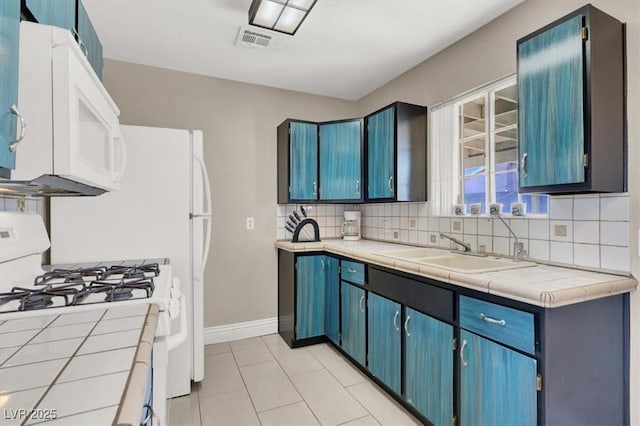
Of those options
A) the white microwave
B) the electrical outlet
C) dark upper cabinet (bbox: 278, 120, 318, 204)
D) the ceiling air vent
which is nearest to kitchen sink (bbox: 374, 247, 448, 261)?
the electrical outlet

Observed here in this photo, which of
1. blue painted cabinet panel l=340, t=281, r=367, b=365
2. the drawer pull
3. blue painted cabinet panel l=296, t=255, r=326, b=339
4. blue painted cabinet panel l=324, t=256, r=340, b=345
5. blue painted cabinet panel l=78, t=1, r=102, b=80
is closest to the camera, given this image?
the drawer pull

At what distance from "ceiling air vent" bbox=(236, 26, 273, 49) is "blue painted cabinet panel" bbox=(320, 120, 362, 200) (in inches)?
37.9

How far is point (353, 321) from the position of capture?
2529mm

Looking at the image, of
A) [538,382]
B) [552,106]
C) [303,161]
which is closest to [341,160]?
[303,161]

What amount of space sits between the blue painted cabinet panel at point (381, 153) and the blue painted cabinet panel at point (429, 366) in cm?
118

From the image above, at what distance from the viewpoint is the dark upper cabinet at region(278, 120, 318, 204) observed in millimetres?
3086

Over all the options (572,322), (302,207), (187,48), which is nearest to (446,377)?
(572,322)

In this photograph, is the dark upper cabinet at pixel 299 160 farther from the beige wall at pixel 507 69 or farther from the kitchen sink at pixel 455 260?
the kitchen sink at pixel 455 260

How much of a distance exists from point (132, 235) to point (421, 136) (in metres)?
2.28

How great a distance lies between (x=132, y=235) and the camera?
2.03 metres

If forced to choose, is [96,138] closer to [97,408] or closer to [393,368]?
[97,408]

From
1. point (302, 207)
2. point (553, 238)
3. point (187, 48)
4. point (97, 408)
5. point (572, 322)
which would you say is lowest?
point (572, 322)

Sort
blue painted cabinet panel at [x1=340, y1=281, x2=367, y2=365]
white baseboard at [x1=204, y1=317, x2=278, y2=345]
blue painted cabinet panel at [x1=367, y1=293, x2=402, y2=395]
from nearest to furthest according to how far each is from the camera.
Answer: blue painted cabinet panel at [x1=367, y1=293, x2=402, y2=395] < blue painted cabinet panel at [x1=340, y1=281, x2=367, y2=365] < white baseboard at [x1=204, y1=317, x2=278, y2=345]

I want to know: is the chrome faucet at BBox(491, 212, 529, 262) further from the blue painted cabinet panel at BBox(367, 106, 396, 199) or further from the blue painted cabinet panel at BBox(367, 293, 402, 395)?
the blue painted cabinet panel at BBox(367, 106, 396, 199)
